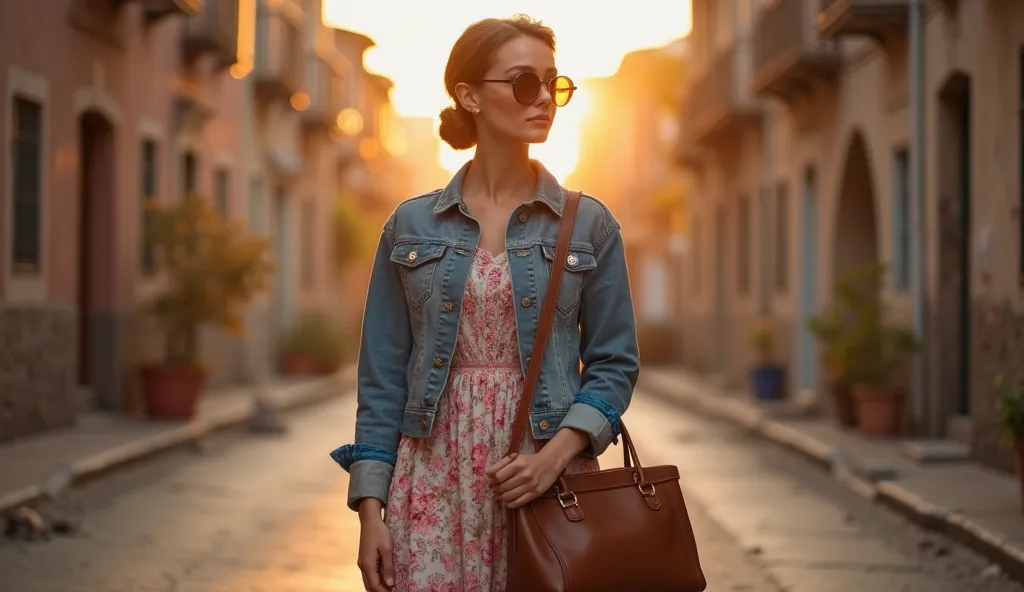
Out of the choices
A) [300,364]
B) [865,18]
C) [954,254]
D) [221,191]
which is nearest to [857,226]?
[865,18]

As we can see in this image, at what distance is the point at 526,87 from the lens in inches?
118

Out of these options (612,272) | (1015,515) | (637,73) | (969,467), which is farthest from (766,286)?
(637,73)

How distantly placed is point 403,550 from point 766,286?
2080 centimetres

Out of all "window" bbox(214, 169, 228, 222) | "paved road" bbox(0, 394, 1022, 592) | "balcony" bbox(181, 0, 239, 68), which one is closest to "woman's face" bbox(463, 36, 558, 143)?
"paved road" bbox(0, 394, 1022, 592)

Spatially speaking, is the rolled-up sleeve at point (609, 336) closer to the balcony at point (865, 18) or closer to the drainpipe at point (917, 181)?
the drainpipe at point (917, 181)

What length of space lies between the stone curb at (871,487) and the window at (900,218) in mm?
2011

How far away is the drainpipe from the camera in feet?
46.9

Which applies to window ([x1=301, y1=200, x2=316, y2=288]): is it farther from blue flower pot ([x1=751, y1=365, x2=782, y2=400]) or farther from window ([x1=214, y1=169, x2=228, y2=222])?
blue flower pot ([x1=751, y1=365, x2=782, y2=400])

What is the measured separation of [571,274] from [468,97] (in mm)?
454

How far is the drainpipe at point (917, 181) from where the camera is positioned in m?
14.3

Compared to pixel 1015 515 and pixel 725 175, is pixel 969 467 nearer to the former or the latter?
pixel 1015 515

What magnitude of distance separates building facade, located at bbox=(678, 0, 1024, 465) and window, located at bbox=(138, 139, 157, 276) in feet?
26.3

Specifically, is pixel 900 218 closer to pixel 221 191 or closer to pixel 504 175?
pixel 221 191

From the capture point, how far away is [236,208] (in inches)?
960
